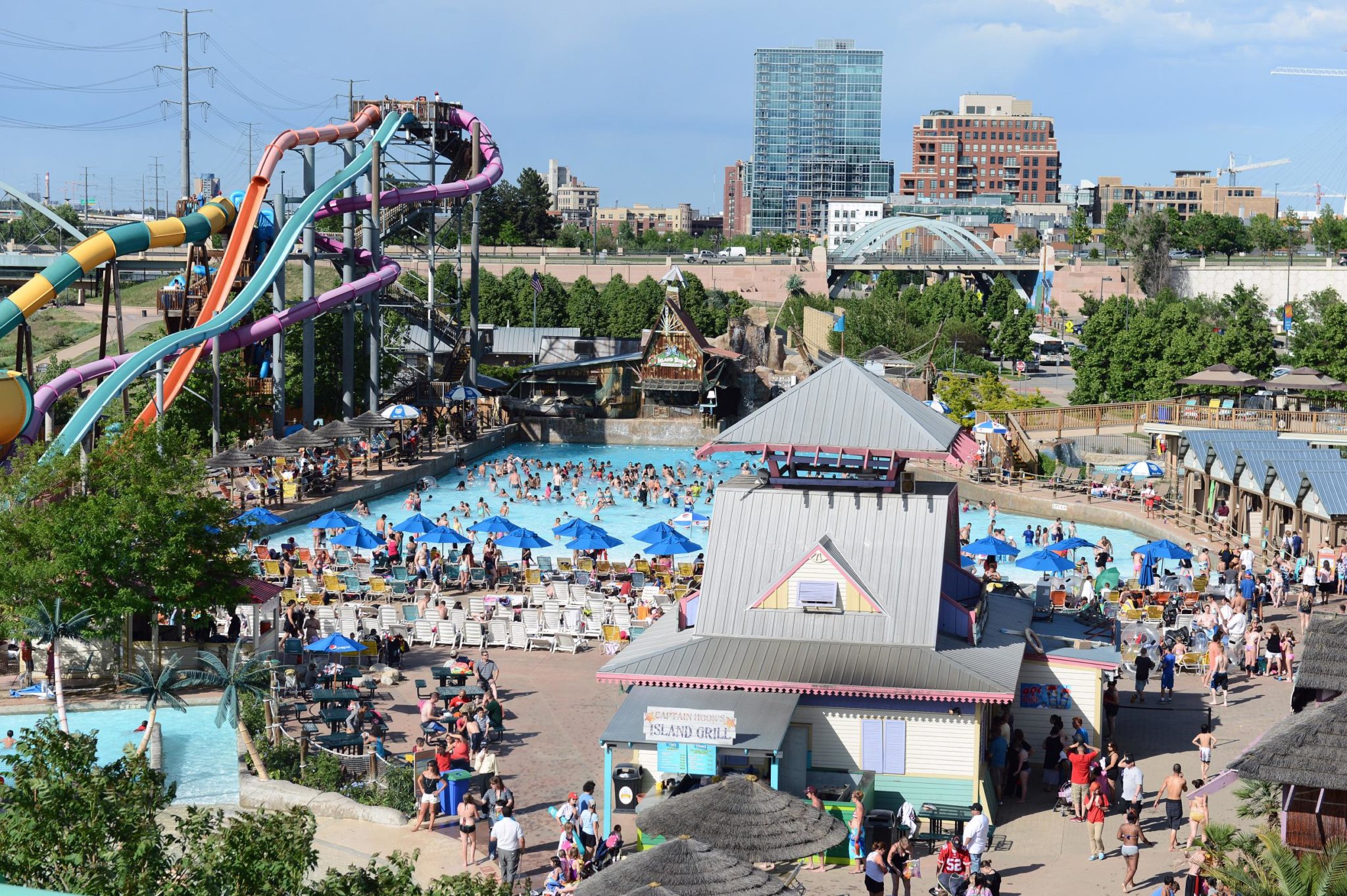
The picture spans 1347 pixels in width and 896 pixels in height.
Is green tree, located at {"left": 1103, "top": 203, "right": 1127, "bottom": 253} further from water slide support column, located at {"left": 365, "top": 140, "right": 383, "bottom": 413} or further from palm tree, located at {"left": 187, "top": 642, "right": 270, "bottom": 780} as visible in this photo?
palm tree, located at {"left": 187, "top": 642, "right": 270, "bottom": 780}

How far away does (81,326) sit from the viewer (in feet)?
309

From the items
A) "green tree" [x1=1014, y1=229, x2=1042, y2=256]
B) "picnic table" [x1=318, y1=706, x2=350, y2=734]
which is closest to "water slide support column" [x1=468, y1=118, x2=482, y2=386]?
"picnic table" [x1=318, y1=706, x2=350, y2=734]

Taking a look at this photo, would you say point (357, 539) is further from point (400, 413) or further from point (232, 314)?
point (400, 413)

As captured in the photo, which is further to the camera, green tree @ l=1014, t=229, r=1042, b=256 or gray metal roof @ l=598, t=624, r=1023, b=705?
green tree @ l=1014, t=229, r=1042, b=256

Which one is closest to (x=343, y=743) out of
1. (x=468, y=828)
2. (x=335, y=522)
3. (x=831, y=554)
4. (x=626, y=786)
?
(x=626, y=786)

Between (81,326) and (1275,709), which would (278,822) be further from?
(81,326)

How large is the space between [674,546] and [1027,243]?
12286 centimetres

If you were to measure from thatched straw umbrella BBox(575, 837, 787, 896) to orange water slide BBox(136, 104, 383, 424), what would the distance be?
2833 cm

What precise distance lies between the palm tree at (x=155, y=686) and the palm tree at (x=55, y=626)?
0.86 meters

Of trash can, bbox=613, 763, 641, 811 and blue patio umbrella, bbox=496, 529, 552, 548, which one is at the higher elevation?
blue patio umbrella, bbox=496, 529, 552, 548

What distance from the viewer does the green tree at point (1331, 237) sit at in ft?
399

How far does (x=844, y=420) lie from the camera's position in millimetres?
20141

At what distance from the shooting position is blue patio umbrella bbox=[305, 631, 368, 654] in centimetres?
2312

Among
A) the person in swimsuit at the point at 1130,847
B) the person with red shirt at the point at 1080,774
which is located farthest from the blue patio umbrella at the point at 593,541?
the person in swimsuit at the point at 1130,847
